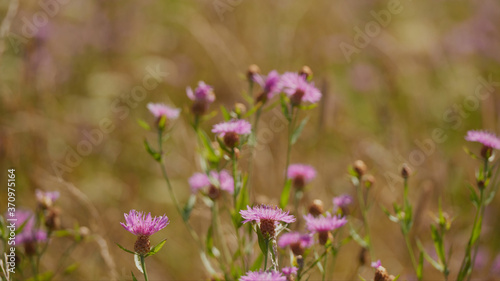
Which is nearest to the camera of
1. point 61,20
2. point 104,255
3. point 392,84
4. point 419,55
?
point 104,255

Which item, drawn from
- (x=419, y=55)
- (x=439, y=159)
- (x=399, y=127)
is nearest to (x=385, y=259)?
(x=439, y=159)

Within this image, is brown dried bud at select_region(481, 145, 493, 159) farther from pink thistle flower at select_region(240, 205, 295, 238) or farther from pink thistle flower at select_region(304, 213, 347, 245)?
pink thistle flower at select_region(240, 205, 295, 238)

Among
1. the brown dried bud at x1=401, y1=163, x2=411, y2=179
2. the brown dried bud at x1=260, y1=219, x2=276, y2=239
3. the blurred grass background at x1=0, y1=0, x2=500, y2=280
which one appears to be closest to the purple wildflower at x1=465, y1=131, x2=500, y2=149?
the brown dried bud at x1=401, y1=163, x2=411, y2=179

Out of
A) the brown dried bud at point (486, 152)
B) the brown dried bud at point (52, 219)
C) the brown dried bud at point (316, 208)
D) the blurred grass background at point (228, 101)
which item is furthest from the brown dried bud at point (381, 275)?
the brown dried bud at point (52, 219)

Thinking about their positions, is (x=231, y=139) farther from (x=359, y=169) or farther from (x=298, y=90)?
(x=359, y=169)

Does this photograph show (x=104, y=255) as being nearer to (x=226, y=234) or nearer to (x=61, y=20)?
(x=226, y=234)
